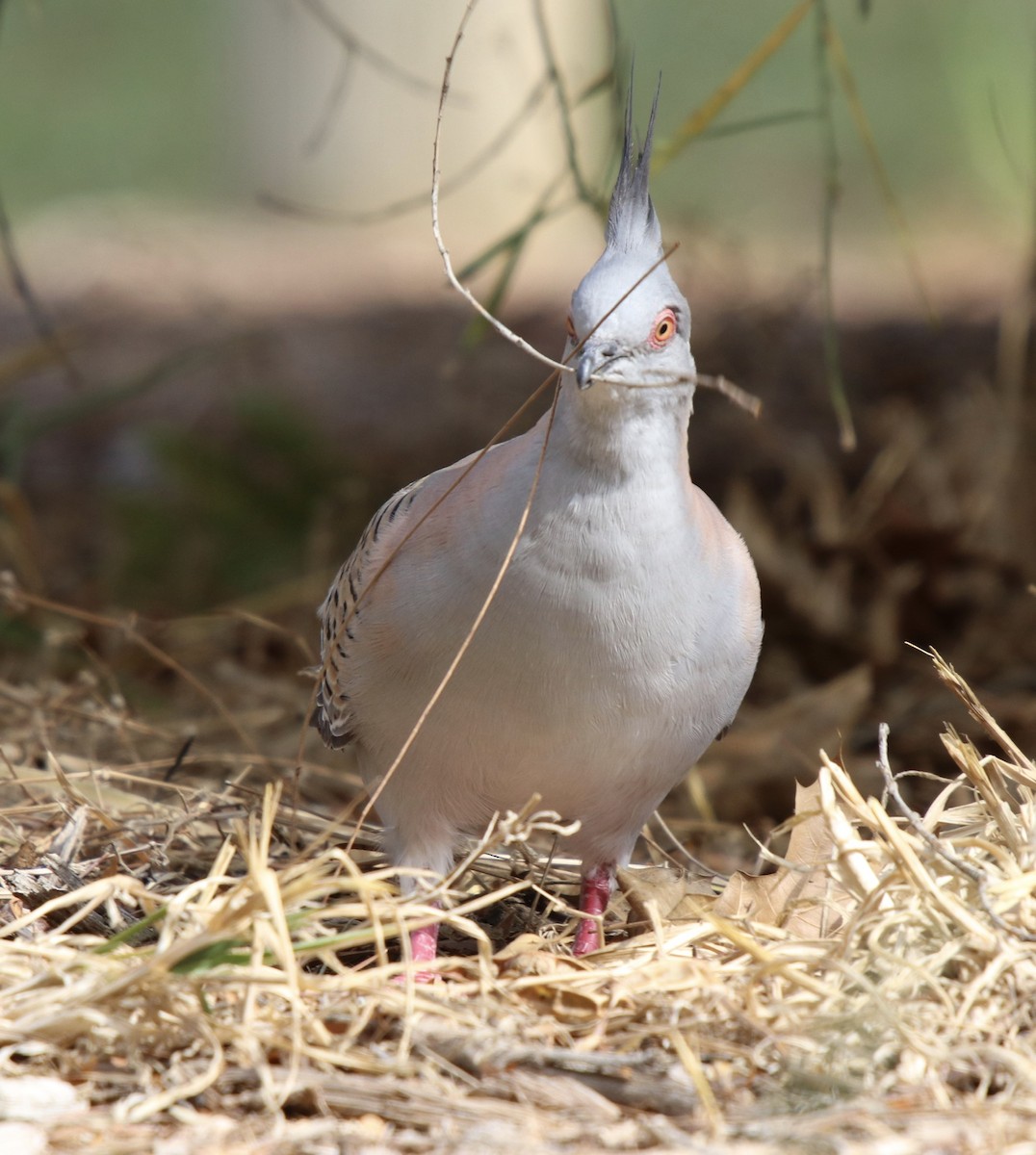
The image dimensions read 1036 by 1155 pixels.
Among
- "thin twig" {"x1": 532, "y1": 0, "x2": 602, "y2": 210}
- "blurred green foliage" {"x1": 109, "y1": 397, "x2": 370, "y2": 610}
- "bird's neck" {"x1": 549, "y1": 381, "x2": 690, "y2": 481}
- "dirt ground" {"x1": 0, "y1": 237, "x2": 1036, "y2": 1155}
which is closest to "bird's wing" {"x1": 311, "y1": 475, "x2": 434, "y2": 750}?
"dirt ground" {"x1": 0, "y1": 237, "x2": 1036, "y2": 1155}

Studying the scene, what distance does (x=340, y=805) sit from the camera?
4598mm

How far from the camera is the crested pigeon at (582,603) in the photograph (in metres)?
2.96

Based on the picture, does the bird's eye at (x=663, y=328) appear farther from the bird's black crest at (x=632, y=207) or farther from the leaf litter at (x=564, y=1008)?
the leaf litter at (x=564, y=1008)

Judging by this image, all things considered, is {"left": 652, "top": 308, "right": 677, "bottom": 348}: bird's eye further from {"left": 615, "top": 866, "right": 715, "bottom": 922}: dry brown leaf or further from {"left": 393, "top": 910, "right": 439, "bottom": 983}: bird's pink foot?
{"left": 393, "top": 910, "right": 439, "bottom": 983}: bird's pink foot

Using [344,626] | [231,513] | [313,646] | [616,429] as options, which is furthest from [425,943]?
[231,513]

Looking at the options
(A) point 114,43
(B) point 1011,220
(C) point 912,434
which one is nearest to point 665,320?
(C) point 912,434

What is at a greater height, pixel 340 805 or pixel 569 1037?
pixel 569 1037

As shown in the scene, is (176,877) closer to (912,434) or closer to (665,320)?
(665,320)

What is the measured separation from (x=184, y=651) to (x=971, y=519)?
332 centimetres

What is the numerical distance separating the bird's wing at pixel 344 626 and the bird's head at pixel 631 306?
2.13 feet

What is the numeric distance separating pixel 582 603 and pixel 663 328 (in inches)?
24.8

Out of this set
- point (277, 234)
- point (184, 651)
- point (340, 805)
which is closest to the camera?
point (340, 805)

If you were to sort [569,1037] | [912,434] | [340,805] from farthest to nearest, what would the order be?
[912,434] < [340,805] < [569,1037]

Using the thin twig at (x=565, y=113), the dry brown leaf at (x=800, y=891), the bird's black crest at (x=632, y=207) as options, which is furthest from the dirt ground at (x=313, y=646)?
the bird's black crest at (x=632, y=207)
